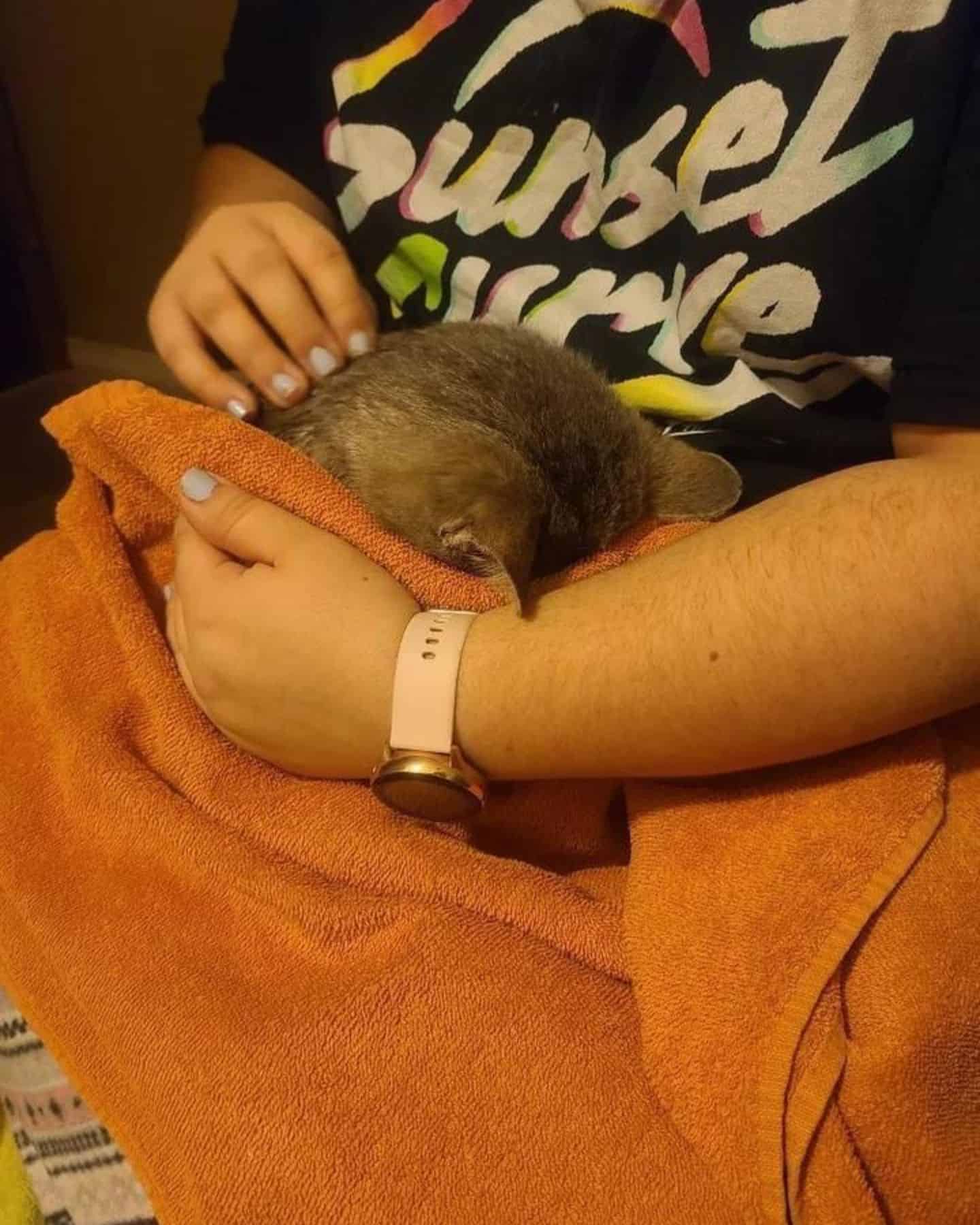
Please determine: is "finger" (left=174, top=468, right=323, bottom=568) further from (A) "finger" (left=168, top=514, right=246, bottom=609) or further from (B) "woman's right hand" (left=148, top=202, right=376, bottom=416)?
(B) "woman's right hand" (left=148, top=202, right=376, bottom=416)

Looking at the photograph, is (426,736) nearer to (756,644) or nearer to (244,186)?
(756,644)

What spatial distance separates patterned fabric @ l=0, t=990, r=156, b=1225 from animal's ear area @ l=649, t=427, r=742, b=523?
65cm

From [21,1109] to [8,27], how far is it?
1.81 metres

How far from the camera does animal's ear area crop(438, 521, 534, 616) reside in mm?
756

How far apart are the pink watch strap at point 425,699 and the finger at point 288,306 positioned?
1.18 ft

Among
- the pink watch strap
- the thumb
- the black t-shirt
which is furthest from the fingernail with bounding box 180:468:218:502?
the black t-shirt

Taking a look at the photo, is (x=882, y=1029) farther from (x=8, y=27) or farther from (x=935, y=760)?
(x=8, y=27)

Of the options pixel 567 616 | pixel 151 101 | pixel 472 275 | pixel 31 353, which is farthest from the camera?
pixel 31 353

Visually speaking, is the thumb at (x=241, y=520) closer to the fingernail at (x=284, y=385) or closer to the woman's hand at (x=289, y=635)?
the woman's hand at (x=289, y=635)

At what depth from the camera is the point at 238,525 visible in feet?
2.78

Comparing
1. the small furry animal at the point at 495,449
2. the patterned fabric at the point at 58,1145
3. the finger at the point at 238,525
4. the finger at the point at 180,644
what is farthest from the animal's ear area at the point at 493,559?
the patterned fabric at the point at 58,1145

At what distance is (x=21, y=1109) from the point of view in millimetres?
825

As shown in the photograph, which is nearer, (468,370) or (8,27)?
(468,370)

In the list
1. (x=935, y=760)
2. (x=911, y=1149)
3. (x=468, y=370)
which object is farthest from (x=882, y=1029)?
(x=468, y=370)
